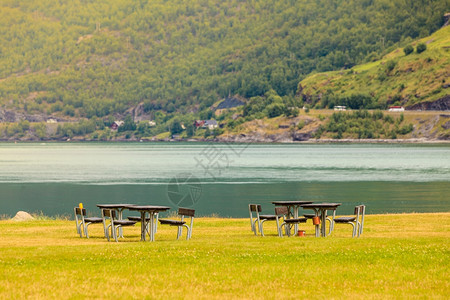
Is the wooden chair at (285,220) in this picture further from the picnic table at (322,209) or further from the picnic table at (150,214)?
the picnic table at (150,214)

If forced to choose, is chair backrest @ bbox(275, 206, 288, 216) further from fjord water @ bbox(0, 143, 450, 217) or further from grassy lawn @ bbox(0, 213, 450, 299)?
fjord water @ bbox(0, 143, 450, 217)

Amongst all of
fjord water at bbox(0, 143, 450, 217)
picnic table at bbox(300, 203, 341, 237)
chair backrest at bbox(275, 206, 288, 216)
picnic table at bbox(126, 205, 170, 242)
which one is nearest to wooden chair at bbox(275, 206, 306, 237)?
chair backrest at bbox(275, 206, 288, 216)

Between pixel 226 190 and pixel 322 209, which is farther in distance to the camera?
pixel 226 190

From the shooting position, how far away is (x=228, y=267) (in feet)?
68.6

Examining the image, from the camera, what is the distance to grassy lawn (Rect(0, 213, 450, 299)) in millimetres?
17906

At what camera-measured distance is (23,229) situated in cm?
3378

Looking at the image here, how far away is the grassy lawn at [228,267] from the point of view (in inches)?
705

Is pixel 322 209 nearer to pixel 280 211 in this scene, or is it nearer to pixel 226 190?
pixel 280 211

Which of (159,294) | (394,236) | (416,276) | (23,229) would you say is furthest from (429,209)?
(159,294)

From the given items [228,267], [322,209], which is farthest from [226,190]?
[228,267]

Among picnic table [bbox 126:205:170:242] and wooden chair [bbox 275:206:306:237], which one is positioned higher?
picnic table [bbox 126:205:170:242]

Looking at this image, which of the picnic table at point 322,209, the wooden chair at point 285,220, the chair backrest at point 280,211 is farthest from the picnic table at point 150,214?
the picnic table at point 322,209

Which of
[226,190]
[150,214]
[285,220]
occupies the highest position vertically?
[150,214]

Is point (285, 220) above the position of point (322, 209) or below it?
below
